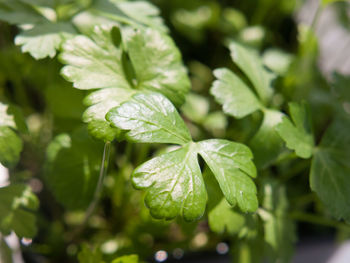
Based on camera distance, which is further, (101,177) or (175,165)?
(101,177)

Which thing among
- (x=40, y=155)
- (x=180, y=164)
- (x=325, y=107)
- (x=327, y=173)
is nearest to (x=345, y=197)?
(x=327, y=173)

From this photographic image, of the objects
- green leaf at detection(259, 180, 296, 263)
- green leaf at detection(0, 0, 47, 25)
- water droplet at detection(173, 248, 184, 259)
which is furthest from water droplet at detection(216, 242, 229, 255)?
green leaf at detection(0, 0, 47, 25)

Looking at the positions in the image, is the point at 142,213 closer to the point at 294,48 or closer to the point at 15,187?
the point at 15,187

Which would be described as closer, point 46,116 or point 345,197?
point 345,197

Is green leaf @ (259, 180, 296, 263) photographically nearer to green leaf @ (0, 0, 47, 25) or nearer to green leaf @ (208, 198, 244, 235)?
green leaf @ (208, 198, 244, 235)

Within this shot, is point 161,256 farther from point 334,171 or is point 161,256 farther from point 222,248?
point 334,171

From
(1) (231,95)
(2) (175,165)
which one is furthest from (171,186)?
(1) (231,95)
